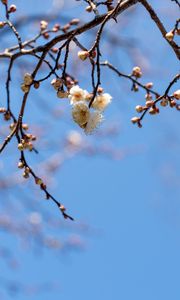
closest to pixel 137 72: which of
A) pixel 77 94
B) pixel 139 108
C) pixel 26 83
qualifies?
pixel 139 108

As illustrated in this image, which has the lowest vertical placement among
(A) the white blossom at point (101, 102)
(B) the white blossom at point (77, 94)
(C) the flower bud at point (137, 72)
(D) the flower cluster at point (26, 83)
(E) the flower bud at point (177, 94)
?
(D) the flower cluster at point (26, 83)

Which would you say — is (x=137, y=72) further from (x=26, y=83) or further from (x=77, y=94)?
(x=26, y=83)

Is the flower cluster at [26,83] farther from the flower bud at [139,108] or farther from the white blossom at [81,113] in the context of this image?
the flower bud at [139,108]

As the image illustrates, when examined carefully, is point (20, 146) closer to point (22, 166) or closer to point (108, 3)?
point (22, 166)

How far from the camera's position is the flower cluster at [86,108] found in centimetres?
190

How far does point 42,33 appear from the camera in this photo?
2.63 m

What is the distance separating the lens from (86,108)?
1.91m

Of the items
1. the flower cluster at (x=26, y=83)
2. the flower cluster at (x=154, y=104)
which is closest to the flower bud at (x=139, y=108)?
the flower cluster at (x=154, y=104)

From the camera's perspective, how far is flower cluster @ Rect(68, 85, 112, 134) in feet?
6.25

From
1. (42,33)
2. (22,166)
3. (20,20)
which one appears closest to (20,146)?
(22,166)

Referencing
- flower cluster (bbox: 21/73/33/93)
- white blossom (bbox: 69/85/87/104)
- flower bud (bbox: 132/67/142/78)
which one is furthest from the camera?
flower bud (bbox: 132/67/142/78)

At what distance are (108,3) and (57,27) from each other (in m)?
0.87

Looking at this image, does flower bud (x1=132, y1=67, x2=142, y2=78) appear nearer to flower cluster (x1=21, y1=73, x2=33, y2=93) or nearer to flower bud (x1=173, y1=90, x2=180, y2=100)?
flower bud (x1=173, y1=90, x2=180, y2=100)

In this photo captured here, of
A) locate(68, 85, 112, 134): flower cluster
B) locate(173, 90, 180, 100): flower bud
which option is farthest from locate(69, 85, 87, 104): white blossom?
locate(173, 90, 180, 100): flower bud
